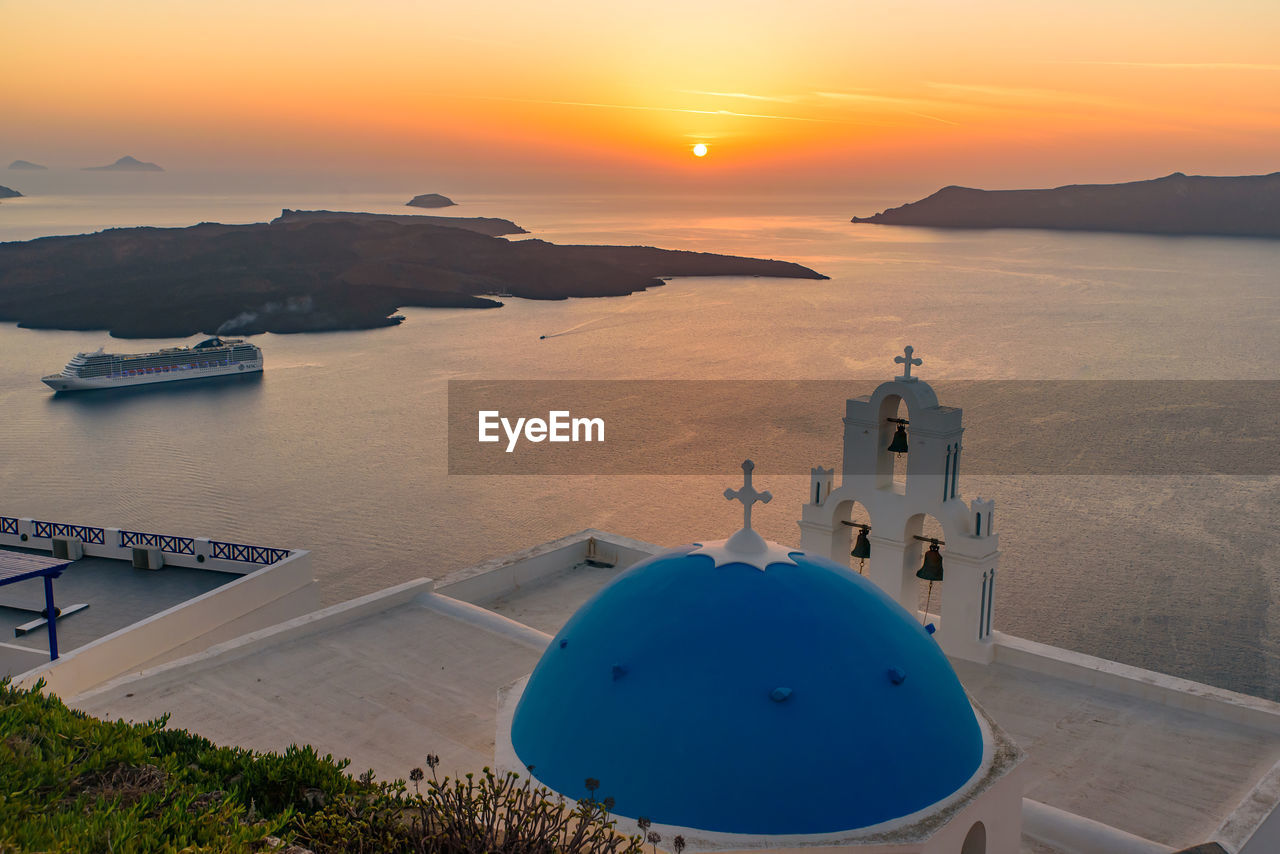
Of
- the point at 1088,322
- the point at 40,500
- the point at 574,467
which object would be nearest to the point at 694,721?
the point at 574,467

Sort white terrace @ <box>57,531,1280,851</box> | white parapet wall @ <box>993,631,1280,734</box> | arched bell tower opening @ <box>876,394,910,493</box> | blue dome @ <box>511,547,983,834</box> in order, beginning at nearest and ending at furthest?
blue dome @ <box>511,547,983,834</box> → white terrace @ <box>57,531,1280,851</box> → white parapet wall @ <box>993,631,1280,734</box> → arched bell tower opening @ <box>876,394,910,493</box>

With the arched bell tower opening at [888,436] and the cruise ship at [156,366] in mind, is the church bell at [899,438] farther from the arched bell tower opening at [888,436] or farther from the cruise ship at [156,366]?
the cruise ship at [156,366]

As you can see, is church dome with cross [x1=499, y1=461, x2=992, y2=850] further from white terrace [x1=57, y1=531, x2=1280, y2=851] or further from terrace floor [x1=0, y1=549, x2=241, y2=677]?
terrace floor [x1=0, y1=549, x2=241, y2=677]

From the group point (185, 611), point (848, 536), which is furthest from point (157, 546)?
point (848, 536)

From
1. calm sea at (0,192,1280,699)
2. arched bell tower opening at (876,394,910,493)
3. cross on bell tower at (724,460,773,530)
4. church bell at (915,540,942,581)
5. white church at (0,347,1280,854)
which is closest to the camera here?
white church at (0,347,1280,854)

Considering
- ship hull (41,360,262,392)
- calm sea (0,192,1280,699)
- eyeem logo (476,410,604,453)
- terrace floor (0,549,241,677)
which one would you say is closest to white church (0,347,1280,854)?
terrace floor (0,549,241,677)

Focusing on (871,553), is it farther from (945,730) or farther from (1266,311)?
(1266,311)

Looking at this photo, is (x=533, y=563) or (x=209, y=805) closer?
(x=209, y=805)

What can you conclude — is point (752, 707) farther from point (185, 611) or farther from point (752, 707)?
point (185, 611)
